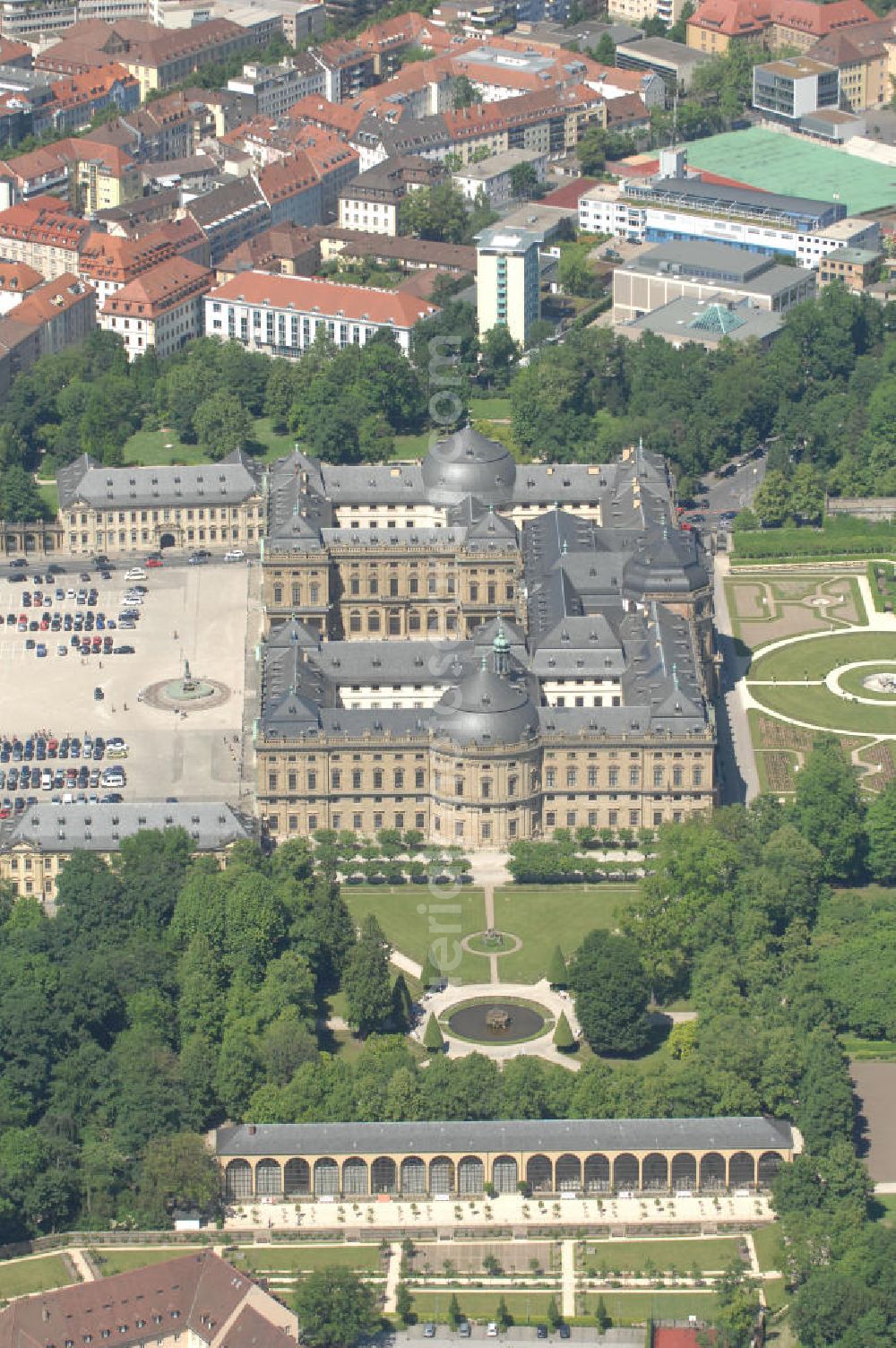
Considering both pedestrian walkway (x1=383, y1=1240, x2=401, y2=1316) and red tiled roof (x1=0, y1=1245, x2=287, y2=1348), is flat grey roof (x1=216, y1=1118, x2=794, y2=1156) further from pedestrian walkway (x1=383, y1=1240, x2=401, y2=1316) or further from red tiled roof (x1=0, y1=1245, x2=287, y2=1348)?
red tiled roof (x1=0, y1=1245, x2=287, y2=1348)

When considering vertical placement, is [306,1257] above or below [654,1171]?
below

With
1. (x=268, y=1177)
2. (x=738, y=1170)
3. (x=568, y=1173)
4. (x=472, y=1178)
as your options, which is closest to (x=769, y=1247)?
(x=738, y=1170)

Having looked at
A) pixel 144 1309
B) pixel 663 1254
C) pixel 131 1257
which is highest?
pixel 144 1309

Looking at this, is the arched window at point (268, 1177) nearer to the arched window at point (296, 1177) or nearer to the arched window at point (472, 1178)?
the arched window at point (296, 1177)

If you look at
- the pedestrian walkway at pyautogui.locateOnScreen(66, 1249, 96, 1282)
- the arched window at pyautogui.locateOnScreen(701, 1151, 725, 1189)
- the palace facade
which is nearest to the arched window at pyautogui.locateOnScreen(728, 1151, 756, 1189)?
the palace facade

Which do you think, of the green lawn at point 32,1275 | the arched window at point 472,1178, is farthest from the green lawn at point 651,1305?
the green lawn at point 32,1275

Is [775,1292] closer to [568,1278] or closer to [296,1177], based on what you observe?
[568,1278]

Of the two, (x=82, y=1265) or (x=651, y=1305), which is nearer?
(x=651, y=1305)
